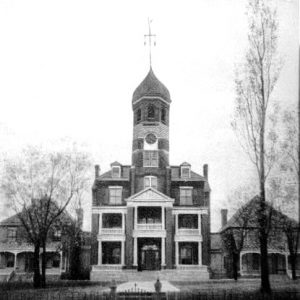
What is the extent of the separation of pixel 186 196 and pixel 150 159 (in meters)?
3.58

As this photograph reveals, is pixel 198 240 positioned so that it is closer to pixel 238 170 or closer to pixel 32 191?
pixel 32 191

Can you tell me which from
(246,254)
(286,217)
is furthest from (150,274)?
(286,217)

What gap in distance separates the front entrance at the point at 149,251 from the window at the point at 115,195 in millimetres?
3111

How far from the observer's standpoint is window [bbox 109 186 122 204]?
3450 centimetres

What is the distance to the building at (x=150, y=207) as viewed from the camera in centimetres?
3300

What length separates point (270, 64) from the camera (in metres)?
17.4

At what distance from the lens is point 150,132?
34.5 metres

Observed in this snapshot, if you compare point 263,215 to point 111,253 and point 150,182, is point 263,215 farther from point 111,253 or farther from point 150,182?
point 111,253

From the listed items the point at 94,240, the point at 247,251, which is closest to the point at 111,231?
the point at 94,240

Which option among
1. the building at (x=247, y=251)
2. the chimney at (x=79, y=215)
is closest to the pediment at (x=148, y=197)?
the chimney at (x=79, y=215)

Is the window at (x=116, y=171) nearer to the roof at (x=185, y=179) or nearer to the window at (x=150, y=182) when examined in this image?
the window at (x=150, y=182)

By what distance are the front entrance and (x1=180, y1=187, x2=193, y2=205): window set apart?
3173mm

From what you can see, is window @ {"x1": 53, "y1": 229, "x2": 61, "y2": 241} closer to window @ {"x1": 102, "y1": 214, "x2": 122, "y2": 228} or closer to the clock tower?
window @ {"x1": 102, "y1": 214, "x2": 122, "y2": 228}

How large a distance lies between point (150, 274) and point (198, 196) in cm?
726
